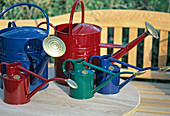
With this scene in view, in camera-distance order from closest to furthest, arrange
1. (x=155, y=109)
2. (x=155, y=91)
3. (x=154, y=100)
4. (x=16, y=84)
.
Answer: (x=16, y=84)
(x=155, y=109)
(x=154, y=100)
(x=155, y=91)

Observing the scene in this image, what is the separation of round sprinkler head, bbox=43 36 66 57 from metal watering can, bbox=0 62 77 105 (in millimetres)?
119

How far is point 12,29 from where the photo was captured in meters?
1.65

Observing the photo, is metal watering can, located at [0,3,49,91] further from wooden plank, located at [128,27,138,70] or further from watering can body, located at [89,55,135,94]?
wooden plank, located at [128,27,138,70]

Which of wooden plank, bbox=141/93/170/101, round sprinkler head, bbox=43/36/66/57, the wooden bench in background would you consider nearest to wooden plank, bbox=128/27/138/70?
the wooden bench in background

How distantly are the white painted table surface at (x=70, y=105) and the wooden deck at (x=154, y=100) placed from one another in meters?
0.43

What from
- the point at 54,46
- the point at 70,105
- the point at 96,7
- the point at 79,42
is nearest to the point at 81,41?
the point at 79,42

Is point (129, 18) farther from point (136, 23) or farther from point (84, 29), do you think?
point (84, 29)

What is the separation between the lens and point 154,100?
2.15 meters

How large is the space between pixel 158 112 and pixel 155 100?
18cm

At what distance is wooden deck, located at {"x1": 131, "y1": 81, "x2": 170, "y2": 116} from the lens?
1.99 metres

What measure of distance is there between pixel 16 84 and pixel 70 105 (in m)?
0.26

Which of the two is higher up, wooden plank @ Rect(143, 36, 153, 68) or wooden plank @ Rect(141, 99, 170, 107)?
wooden plank @ Rect(143, 36, 153, 68)

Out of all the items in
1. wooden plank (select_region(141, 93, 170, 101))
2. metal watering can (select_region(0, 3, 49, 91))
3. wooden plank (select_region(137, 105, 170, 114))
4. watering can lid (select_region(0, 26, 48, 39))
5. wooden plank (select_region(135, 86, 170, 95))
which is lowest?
wooden plank (select_region(137, 105, 170, 114))

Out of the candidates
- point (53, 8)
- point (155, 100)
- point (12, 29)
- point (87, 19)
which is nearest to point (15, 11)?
point (53, 8)
